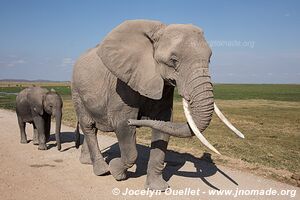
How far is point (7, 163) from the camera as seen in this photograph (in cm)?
868

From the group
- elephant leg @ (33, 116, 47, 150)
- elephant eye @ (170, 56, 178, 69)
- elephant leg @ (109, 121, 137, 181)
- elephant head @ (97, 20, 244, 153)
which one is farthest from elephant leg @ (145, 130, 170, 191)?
elephant leg @ (33, 116, 47, 150)

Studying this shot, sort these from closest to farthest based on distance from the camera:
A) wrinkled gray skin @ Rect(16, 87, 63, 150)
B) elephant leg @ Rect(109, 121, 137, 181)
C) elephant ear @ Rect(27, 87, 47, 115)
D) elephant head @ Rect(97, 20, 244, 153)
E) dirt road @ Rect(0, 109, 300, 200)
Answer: elephant head @ Rect(97, 20, 244, 153)
dirt road @ Rect(0, 109, 300, 200)
elephant leg @ Rect(109, 121, 137, 181)
wrinkled gray skin @ Rect(16, 87, 63, 150)
elephant ear @ Rect(27, 87, 47, 115)

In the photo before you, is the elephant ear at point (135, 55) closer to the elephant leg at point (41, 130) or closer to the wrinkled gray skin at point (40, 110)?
the wrinkled gray skin at point (40, 110)

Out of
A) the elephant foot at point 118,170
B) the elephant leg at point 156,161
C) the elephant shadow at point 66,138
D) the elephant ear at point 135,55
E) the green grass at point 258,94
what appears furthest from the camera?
the green grass at point 258,94

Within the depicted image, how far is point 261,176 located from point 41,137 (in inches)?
238

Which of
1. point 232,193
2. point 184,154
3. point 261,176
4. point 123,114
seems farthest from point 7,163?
point 261,176

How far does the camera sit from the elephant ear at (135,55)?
5816mm

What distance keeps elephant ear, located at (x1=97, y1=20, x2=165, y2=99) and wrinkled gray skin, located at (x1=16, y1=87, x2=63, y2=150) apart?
462 cm

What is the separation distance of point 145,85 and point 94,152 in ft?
9.24

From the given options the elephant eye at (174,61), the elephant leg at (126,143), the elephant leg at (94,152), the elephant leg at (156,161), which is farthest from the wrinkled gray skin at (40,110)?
the elephant eye at (174,61)

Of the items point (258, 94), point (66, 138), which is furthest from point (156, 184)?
point (258, 94)

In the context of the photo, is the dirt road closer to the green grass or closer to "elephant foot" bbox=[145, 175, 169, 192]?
"elephant foot" bbox=[145, 175, 169, 192]

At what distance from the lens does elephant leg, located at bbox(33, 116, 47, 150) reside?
10500mm

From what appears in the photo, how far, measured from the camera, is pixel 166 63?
5.54m
